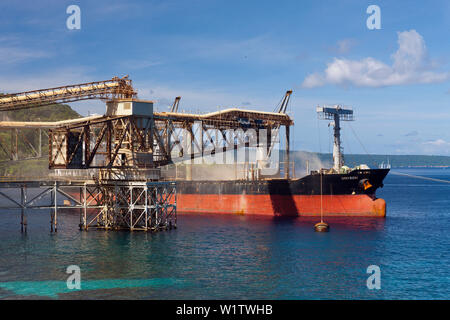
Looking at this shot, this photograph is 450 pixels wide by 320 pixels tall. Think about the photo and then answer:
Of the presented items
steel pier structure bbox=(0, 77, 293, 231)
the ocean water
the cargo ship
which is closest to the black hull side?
the cargo ship

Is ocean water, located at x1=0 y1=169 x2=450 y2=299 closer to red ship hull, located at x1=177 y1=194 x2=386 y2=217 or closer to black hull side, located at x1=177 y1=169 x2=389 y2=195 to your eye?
red ship hull, located at x1=177 y1=194 x2=386 y2=217

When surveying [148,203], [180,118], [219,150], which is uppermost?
[180,118]

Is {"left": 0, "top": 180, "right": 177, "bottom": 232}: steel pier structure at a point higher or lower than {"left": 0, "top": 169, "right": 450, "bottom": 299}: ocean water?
higher

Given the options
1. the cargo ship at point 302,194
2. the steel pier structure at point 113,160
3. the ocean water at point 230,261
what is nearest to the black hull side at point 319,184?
the cargo ship at point 302,194

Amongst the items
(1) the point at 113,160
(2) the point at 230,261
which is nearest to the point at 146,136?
(1) the point at 113,160

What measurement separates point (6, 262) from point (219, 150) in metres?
46.8

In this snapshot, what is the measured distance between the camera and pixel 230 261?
44.2 meters

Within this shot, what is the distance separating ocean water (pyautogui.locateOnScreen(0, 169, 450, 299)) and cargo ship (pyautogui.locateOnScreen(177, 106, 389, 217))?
7137 mm

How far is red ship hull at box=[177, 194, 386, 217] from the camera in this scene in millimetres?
74875

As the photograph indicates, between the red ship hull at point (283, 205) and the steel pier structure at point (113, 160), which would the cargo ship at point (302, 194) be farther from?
the steel pier structure at point (113, 160)

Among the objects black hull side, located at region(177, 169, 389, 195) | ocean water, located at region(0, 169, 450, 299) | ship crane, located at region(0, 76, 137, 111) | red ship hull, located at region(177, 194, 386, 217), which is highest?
ship crane, located at region(0, 76, 137, 111)
